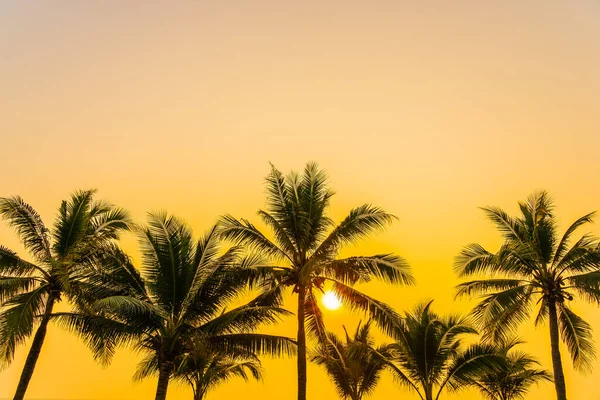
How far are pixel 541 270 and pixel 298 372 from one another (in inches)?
452

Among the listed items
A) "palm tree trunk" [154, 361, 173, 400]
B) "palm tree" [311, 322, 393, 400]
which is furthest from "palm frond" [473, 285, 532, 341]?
"palm tree trunk" [154, 361, 173, 400]

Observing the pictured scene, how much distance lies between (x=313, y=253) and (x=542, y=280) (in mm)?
10060

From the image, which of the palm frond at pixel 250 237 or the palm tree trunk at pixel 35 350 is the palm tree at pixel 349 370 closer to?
the palm frond at pixel 250 237

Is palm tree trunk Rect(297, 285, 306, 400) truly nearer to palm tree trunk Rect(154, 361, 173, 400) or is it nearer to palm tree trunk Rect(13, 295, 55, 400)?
palm tree trunk Rect(154, 361, 173, 400)

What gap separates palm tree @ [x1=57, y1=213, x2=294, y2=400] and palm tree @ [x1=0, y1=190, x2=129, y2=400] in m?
0.82

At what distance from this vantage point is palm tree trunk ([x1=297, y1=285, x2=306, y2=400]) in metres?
20.5

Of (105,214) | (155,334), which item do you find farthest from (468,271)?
(105,214)

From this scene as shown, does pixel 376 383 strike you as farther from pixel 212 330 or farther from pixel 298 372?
pixel 212 330

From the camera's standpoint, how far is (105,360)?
22.3 meters

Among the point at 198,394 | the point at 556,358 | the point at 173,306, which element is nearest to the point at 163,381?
the point at 173,306

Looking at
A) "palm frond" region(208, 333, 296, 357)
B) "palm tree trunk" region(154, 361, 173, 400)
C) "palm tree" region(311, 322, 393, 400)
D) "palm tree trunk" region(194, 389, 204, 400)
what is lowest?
"palm tree trunk" region(154, 361, 173, 400)

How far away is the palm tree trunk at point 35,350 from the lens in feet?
64.0

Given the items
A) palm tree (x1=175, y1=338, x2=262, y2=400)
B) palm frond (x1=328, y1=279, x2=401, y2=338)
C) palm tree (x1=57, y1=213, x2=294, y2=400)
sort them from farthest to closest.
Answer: palm tree (x1=175, y1=338, x2=262, y2=400), palm frond (x1=328, y1=279, x2=401, y2=338), palm tree (x1=57, y1=213, x2=294, y2=400)

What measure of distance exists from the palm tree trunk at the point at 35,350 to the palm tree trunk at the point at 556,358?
2031 cm
